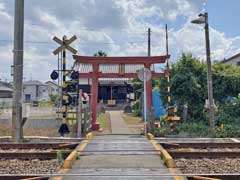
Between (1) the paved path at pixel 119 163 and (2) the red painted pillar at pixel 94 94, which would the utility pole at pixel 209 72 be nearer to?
(1) the paved path at pixel 119 163

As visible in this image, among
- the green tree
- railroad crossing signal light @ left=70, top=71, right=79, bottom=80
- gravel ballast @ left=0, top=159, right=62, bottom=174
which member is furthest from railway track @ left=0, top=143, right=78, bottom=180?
the green tree

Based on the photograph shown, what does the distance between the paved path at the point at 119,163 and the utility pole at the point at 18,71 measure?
2989 millimetres

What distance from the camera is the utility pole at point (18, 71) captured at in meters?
10.9

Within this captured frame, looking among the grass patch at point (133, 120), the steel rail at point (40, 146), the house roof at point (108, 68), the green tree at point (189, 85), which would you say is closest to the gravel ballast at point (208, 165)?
the steel rail at point (40, 146)

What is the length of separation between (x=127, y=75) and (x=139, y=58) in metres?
0.97

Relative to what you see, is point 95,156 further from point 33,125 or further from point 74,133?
point 33,125

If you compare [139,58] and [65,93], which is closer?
[65,93]

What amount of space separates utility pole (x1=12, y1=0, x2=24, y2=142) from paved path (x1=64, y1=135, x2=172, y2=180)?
2989 mm

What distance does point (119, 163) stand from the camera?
6766 mm

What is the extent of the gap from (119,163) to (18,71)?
588 centimetres


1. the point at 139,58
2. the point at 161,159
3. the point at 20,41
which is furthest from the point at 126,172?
the point at 139,58

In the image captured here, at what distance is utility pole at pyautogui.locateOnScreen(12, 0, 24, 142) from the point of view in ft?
35.7

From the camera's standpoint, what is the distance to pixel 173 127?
14.0 meters

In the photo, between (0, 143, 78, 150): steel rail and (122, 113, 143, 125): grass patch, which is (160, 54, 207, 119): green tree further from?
(0, 143, 78, 150): steel rail
